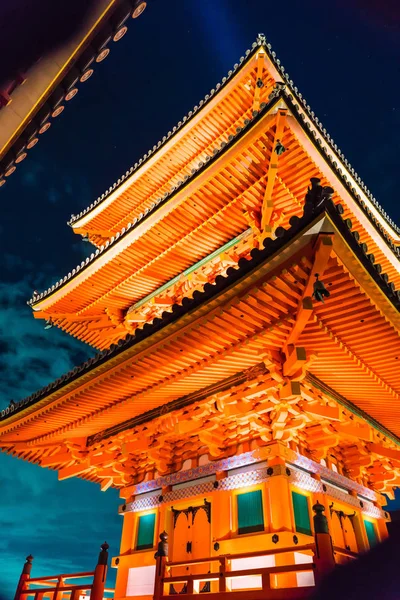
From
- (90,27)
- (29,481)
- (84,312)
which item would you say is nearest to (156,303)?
(84,312)

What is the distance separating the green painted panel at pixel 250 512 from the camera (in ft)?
24.6

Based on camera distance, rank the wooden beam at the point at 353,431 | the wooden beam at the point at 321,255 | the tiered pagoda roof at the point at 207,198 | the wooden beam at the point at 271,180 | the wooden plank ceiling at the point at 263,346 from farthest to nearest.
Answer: the tiered pagoda roof at the point at 207,198, the wooden beam at the point at 271,180, the wooden beam at the point at 353,431, the wooden plank ceiling at the point at 263,346, the wooden beam at the point at 321,255

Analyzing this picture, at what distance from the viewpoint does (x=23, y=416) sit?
31.3ft

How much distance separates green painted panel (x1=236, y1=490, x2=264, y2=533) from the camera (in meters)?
7.49

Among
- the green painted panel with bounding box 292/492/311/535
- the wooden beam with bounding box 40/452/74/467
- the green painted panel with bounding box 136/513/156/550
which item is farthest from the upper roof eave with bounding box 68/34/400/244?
the green painted panel with bounding box 136/513/156/550

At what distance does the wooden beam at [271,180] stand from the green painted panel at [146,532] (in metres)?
7.37

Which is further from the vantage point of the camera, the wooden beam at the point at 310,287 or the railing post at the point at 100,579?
the railing post at the point at 100,579

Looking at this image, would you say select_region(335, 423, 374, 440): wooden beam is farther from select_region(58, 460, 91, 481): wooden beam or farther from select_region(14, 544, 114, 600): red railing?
select_region(58, 460, 91, 481): wooden beam

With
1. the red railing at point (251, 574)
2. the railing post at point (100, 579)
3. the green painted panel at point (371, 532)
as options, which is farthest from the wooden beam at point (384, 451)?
the railing post at point (100, 579)

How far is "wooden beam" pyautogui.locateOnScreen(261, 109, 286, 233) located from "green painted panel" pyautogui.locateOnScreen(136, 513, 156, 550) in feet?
24.2

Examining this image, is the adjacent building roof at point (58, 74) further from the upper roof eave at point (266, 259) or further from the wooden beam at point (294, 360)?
the wooden beam at point (294, 360)

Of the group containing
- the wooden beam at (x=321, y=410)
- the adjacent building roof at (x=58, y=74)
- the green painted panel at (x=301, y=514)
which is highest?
the adjacent building roof at (x=58, y=74)

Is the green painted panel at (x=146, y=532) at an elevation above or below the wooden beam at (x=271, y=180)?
below

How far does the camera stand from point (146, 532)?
30.4ft
